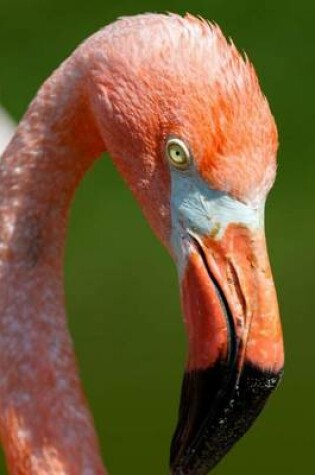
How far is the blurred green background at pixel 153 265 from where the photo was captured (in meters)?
4.66

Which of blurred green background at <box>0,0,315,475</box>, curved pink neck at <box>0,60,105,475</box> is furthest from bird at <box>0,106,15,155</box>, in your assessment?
curved pink neck at <box>0,60,105,475</box>

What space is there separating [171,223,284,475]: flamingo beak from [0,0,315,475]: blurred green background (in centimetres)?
242

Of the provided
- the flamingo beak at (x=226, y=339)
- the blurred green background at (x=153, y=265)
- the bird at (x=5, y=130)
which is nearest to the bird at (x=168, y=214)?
the flamingo beak at (x=226, y=339)

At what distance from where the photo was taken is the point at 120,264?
15.8 feet

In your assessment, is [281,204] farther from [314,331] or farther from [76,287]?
[76,287]

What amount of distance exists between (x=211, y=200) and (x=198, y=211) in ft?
0.13

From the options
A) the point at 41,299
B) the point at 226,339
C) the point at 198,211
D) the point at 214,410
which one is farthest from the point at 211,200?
the point at 41,299

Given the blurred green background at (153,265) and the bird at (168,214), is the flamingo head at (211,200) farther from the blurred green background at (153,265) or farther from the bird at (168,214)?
the blurred green background at (153,265)

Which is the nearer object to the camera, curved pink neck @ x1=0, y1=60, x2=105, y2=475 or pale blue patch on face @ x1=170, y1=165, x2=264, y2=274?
pale blue patch on face @ x1=170, y1=165, x2=264, y2=274

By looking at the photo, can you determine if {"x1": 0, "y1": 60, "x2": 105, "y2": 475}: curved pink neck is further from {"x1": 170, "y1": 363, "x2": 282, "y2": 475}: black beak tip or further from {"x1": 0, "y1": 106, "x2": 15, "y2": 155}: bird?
{"x1": 0, "y1": 106, "x2": 15, "y2": 155}: bird

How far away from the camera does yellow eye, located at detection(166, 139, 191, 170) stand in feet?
7.17

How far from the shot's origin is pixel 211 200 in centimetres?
221

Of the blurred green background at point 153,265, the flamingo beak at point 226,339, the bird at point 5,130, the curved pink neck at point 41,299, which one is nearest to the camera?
the flamingo beak at point 226,339

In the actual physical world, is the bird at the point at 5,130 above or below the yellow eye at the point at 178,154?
below
